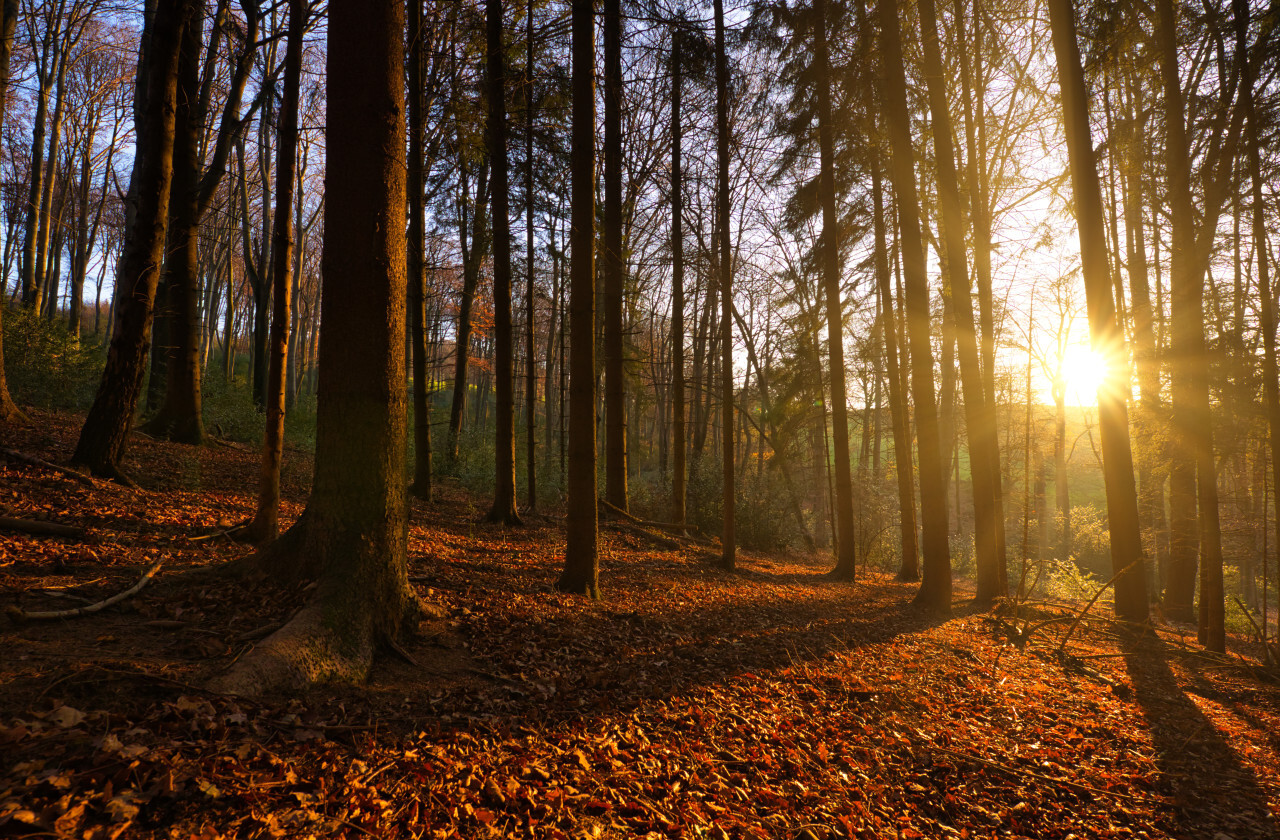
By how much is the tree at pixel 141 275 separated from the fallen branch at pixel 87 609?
3.30 metres

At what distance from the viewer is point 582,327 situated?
18.5ft

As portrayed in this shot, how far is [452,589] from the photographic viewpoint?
16.7 feet

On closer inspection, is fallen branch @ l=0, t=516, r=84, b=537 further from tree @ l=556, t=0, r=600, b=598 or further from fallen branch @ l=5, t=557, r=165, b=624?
tree @ l=556, t=0, r=600, b=598

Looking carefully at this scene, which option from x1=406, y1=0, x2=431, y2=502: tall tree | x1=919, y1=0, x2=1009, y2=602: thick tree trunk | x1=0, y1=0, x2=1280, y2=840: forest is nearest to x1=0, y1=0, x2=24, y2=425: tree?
x1=0, y1=0, x2=1280, y2=840: forest

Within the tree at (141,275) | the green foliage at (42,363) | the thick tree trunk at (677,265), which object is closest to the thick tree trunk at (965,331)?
the thick tree trunk at (677,265)

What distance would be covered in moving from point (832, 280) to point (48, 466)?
1142cm

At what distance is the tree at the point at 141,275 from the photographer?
5891 mm

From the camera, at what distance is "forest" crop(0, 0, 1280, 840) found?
2.53m

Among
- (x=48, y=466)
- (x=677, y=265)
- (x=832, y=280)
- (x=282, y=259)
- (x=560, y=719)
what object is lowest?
(x=560, y=719)

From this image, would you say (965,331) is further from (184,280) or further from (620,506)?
(184,280)

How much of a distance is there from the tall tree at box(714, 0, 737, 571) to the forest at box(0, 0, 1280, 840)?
0.11m

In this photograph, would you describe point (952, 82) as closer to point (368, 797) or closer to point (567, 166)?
point (567, 166)

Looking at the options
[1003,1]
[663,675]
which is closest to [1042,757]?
[663,675]

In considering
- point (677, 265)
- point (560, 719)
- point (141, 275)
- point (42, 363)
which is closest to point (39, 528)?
point (141, 275)
